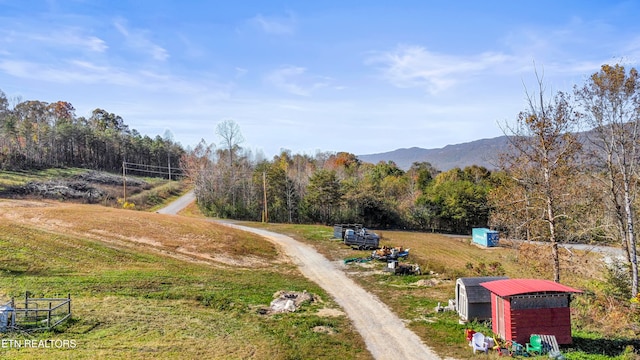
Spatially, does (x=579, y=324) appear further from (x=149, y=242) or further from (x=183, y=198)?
(x=183, y=198)

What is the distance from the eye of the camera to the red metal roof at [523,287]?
1575cm

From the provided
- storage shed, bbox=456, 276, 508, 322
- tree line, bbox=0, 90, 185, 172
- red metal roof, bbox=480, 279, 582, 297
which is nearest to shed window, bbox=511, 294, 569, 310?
red metal roof, bbox=480, 279, 582, 297

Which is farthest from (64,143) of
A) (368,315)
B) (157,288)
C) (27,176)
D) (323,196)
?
(368,315)

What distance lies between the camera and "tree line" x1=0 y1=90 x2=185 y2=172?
88562 mm

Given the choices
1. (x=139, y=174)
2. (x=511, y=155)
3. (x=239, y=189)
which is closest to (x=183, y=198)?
(x=239, y=189)

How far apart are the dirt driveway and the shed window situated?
4.05 m

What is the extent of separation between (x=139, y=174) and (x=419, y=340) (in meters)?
113

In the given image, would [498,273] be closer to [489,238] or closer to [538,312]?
[538,312]

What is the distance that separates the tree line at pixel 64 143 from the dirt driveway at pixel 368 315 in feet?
236

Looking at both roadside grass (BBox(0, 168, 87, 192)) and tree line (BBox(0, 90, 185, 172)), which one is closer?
roadside grass (BBox(0, 168, 87, 192))

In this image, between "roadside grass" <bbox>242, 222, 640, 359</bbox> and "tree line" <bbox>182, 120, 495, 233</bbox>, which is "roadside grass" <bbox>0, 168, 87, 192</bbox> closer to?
"tree line" <bbox>182, 120, 495, 233</bbox>

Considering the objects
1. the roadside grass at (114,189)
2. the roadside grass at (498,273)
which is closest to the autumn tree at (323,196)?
the roadside grass at (498,273)

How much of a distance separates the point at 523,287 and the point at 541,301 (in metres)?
0.78

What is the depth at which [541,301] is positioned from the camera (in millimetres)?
15875
